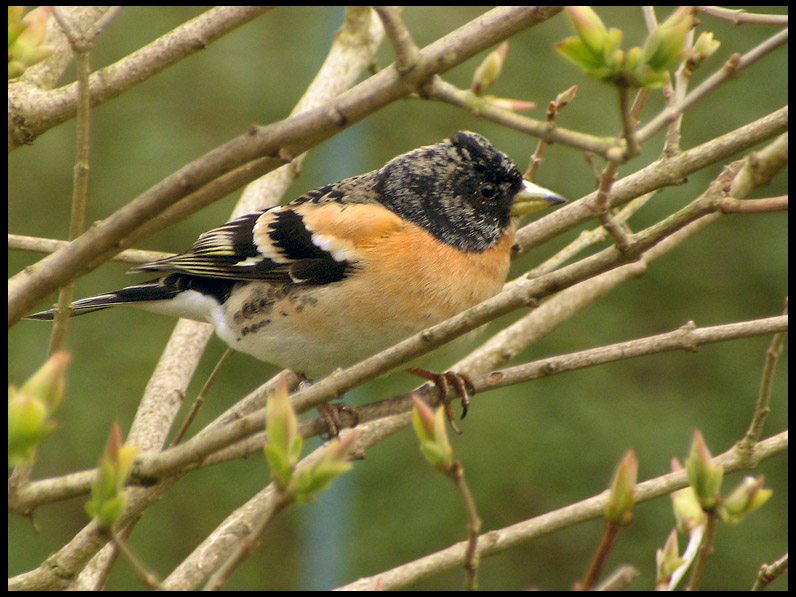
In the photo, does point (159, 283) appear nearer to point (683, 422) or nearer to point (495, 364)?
point (495, 364)

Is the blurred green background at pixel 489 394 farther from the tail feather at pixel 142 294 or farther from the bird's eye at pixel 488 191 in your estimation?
the tail feather at pixel 142 294

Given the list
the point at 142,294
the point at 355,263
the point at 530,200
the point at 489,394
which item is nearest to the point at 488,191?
the point at 530,200

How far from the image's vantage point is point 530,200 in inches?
83.3

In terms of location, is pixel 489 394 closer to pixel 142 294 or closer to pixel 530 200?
pixel 530 200

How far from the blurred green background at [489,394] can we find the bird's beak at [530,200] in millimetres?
1445

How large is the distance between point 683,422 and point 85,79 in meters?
3.00

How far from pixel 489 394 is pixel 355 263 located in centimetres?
184

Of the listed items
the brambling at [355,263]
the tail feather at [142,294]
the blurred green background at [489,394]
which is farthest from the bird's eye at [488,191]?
the blurred green background at [489,394]

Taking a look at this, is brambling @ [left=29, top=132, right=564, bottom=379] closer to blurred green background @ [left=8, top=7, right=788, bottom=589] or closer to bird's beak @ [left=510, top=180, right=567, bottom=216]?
bird's beak @ [left=510, top=180, right=567, bottom=216]

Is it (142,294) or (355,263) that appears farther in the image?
(142,294)

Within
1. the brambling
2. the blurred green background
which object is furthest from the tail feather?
the blurred green background

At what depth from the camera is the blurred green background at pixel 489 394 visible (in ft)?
11.7

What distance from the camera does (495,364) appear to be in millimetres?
1989

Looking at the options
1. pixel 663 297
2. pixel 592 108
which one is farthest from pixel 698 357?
pixel 592 108
